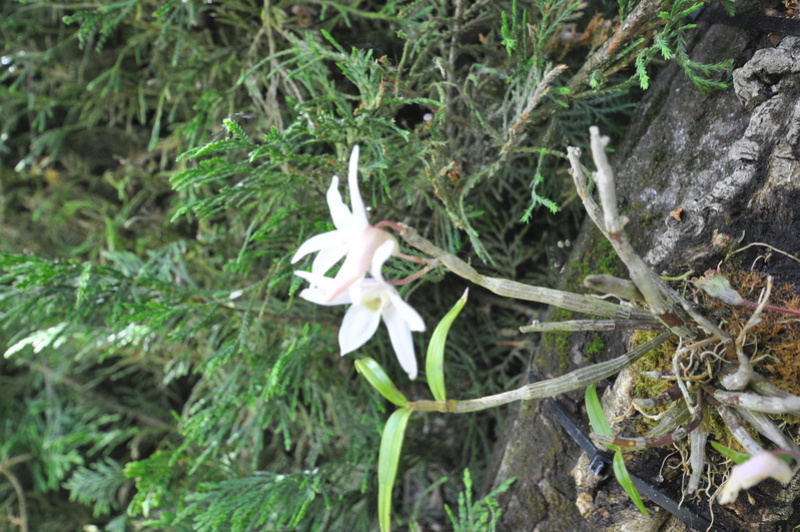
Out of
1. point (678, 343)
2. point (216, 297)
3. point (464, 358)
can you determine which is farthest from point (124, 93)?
point (678, 343)

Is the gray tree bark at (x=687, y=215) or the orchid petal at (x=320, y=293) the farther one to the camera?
the gray tree bark at (x=687, y=215)

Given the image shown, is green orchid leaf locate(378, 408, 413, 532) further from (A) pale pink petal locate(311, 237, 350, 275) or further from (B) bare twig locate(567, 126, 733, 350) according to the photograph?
(B) bare twig locate(567, 126, 733, 350)

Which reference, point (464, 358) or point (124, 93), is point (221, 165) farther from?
point (124, 93)

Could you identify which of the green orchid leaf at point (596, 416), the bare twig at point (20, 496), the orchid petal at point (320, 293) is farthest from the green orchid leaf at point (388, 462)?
the bare twig at point (20, 496)

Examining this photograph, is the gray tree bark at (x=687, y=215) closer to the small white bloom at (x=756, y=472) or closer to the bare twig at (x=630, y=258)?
the bare twig at (x=630, y=258)

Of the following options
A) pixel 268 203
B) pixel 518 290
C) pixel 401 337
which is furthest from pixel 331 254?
pixel 268 203

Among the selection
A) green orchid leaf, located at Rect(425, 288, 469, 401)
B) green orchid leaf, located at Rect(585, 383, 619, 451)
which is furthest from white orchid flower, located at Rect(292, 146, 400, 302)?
green orchid leaf, located at Rect(585, 383, 619, 451)
